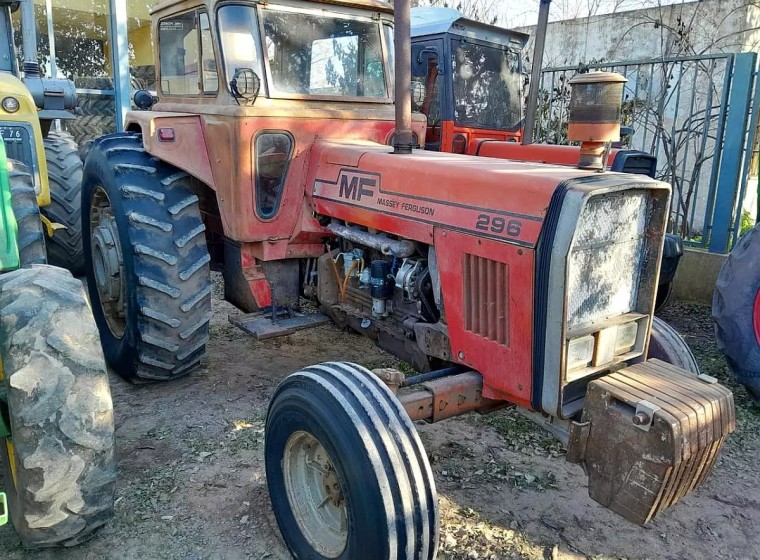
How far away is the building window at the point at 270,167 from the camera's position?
366 cm

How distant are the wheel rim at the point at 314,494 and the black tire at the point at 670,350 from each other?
5.50 ft

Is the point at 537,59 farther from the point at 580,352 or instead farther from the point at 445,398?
the point at 445,398

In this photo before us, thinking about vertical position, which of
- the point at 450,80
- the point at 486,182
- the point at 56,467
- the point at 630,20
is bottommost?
the point at 56,467

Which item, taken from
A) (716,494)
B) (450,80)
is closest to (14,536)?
(716,494)

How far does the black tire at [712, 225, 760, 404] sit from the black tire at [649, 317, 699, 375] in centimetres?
100

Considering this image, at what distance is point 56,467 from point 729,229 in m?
5.89

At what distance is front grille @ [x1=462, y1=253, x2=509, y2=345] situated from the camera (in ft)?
8.55

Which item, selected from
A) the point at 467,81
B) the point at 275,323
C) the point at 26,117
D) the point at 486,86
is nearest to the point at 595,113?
the point at 275,323

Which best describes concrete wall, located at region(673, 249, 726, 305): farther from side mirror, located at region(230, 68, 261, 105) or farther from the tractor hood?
side mirror, located at region(230, 68, 261, 105)

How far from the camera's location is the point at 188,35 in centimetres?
405

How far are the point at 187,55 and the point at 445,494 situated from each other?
307 centimetres

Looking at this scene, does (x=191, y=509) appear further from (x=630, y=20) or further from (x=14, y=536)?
(x=630, y=20)

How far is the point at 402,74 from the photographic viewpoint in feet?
10.1

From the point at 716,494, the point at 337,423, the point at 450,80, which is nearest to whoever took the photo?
the point at 337,423
